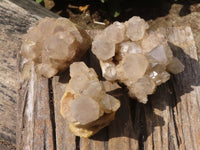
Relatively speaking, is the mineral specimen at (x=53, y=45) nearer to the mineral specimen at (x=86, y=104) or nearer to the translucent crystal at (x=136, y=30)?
the mineral specimen at (x=86, y=104)

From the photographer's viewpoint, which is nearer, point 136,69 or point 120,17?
point 136,69

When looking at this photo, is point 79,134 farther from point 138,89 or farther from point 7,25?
point 7,25

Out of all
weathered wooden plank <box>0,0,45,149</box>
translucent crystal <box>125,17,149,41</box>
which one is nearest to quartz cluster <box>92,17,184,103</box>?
translucent crystal <box>125,17,149,41</box>

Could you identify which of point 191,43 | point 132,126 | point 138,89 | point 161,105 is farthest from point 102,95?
point 191,43

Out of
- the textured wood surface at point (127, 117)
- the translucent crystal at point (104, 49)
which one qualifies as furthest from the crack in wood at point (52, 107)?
the translucent crystal at point (104, 49)

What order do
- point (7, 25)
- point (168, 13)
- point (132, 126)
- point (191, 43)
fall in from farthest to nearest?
1. point (168, 13)
2. point (7, 25)
3. point (191, 43)
4. point (132, 126)

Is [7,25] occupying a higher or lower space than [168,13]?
lower
